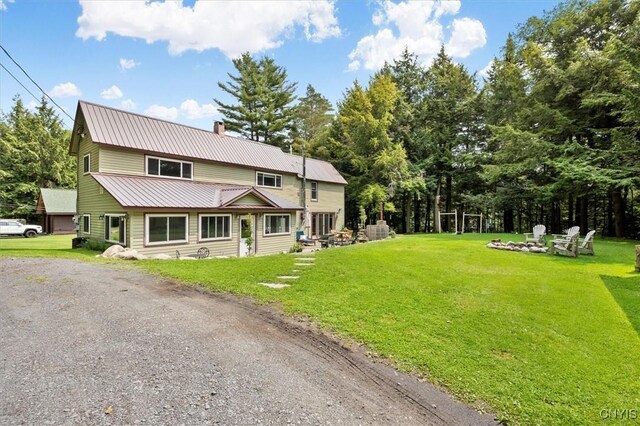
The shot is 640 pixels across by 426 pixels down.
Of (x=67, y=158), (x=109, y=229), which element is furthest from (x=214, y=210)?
(x=67, y=158)

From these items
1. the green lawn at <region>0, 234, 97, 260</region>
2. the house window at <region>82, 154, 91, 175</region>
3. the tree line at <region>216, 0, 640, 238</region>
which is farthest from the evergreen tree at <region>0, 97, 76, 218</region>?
the house window at <region>82, 154, 91, 175</region>

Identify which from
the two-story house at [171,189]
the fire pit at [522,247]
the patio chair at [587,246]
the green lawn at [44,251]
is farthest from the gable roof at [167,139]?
the patio chair at [587,246]

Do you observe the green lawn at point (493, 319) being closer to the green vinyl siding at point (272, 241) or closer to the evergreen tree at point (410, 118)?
the green vinyl siding at point (272, 241)

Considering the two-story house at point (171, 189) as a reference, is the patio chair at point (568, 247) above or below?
below

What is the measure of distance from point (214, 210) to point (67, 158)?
2903 centimetres

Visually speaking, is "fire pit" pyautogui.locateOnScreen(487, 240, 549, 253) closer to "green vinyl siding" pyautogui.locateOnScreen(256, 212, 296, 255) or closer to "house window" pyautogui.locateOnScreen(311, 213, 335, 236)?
"green vinyl siding" pyautogui.locateOnScreen(256, 212, 296, 255)

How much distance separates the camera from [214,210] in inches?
534

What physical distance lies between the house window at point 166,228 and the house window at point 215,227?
2.57 ft

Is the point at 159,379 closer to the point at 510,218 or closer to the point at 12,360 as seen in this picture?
the point at 12,360

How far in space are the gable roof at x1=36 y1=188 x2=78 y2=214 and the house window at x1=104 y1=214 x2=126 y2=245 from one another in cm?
1798

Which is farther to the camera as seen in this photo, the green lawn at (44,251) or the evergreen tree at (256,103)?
the evergreen tree at (256,103)

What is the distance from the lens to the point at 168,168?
48.1 ft

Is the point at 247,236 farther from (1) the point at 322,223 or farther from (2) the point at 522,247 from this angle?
(2) the point at 522,247

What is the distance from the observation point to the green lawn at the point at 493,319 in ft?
10.7
